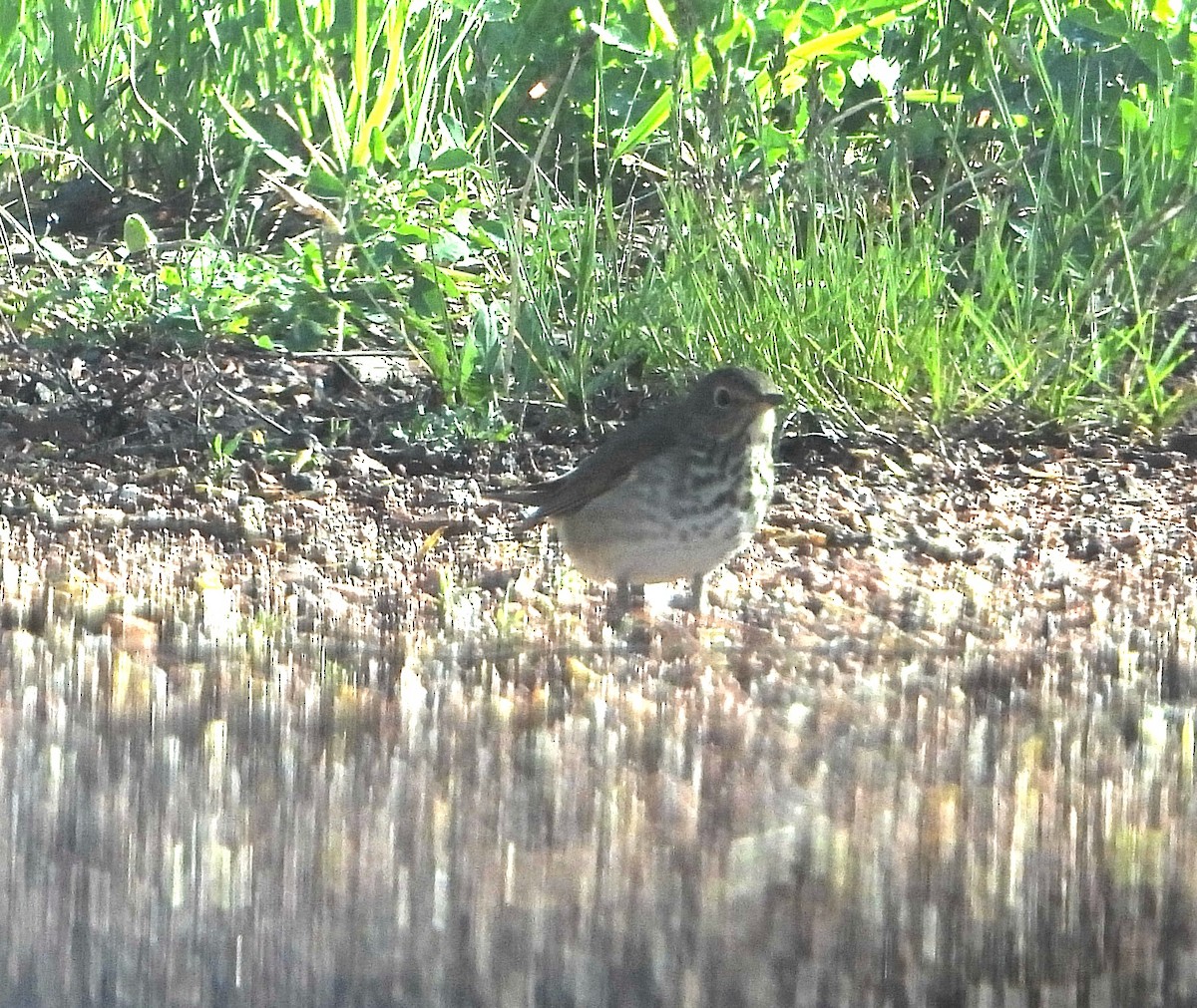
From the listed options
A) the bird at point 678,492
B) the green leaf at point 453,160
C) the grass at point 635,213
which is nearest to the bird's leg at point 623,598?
the bird at point 678,492

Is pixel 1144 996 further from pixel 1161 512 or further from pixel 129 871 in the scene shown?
pixel 1161 512

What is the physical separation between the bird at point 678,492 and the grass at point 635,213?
0.67 meters

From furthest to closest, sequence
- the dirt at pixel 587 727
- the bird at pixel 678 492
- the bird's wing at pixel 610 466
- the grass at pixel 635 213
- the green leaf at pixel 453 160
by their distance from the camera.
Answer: the green leaf at pixel 453 160 → the grass at pixel 635 213 → the bird's wing at pixel 610 466 → the bird at pixel 678 492 → the dirt at pixel 587 727

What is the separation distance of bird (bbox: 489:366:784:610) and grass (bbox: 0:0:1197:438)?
67cm

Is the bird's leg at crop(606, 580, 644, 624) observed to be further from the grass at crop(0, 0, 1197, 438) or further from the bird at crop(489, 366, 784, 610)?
the grass at crop(0, 0, 1197, 438)

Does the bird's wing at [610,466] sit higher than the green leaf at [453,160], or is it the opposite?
the green leaf at [453,160]

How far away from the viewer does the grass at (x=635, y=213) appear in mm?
3752

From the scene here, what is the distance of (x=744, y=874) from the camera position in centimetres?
135

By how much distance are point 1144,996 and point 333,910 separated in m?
0.56

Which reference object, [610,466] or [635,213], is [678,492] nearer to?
[610,466]

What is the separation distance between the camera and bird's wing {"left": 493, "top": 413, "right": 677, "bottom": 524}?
2.98 m

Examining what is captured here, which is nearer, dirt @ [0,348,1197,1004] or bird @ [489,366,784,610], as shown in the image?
dirt @ [0,348,1197,1004]

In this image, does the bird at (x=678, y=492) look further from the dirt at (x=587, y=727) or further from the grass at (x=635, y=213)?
the grass at (x=635, y=213)

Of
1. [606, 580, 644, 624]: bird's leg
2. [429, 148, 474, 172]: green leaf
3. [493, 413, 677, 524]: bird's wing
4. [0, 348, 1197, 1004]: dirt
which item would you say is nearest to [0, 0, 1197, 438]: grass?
[429, 148, 474, 172]: green leaf
